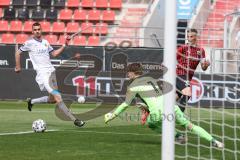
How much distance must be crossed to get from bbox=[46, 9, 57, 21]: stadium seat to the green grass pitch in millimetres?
14158

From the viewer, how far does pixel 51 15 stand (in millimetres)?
29859

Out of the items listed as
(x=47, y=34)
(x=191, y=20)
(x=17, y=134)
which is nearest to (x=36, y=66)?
(x=17, y=134)

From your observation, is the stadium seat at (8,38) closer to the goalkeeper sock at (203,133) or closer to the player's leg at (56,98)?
the player's leg at (56,98)

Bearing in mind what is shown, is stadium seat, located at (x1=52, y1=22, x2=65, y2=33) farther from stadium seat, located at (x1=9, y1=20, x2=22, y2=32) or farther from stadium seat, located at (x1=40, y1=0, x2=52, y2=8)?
stadium seat, located at (x1=9, y1=20, x2=22, y2=32)

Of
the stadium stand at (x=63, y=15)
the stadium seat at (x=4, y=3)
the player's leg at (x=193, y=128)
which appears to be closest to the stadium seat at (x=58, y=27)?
the stadium stand at (x=63, y=15)

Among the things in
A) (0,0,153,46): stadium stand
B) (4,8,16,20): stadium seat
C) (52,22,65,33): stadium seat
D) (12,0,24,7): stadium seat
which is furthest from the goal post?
(12,0,24,7): stadium seat

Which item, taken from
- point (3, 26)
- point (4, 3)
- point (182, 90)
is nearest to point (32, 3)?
point (4, 3)

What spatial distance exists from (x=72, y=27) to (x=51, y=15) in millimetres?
1340

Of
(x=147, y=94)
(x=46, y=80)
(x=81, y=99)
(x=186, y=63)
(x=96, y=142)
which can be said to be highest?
(x=186, y=63)

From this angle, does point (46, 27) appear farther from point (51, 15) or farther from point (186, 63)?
point (186, 63)

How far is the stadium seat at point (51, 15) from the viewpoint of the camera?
97.6 ft

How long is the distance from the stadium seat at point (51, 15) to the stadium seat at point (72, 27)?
844 millimetres

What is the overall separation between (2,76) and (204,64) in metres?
12.1

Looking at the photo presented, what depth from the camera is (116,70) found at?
22969 millimetres
